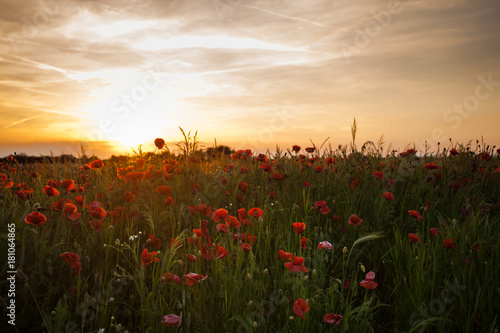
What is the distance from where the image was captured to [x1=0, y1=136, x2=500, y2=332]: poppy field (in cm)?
213

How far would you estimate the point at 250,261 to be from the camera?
2.41 meters

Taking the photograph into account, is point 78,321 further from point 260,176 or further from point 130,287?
point 260,176

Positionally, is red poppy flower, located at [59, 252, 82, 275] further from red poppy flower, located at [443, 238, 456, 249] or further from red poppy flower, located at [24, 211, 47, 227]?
red poppy flower, located at [443, 238, 456, 249]

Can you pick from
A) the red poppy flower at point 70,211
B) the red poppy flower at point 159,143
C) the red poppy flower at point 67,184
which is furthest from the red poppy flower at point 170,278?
the red poppy flower at point 159,143

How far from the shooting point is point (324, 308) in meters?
2.30

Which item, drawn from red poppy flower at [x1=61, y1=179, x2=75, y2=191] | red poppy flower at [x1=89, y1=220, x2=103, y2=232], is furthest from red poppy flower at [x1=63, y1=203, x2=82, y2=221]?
red poppy flower at [x1=61, y1=179, x2=75, y2=191]

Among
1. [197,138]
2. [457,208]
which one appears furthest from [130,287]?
[457,208]

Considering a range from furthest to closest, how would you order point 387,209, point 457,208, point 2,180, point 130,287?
point 2,180 → point 457,208 → point 387,209 → point 130,287

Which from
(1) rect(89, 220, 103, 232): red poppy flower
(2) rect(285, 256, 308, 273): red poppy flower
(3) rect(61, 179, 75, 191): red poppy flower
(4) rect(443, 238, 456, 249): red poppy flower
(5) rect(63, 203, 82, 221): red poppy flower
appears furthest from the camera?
(3) rect(61, 179, 75, 191): red poppy flower

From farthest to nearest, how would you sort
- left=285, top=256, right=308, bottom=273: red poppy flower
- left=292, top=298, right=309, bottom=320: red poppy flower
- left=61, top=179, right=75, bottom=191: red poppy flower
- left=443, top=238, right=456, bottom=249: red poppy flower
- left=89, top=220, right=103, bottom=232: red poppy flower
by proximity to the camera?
left=61, top=179, right=75, bottom=191: red poppy flower → left=89, top=220, right=103, bottom=232: red poppy flower → left=443, top=238, right=456, bottom=249: red poppy flower → left=285, top=256, right=308, bottom=273: red poppy flower → left=292, top=298, right=309, bottom=320: red poppy flower

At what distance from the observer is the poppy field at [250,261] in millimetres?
2133

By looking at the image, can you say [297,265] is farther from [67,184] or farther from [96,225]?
[67,184]

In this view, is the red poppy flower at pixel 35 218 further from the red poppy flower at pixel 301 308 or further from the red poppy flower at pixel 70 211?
the red poppy flower at pixel 301 308

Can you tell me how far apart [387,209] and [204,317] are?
222 cm
